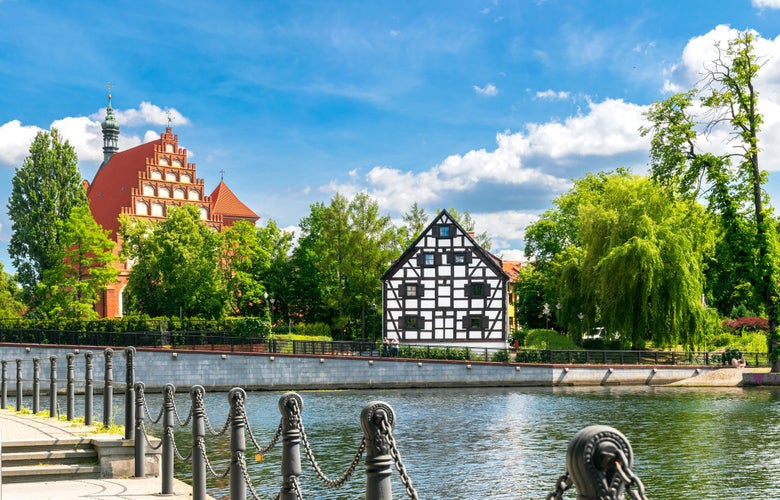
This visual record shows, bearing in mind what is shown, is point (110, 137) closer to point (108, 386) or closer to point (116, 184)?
point (116, 184)

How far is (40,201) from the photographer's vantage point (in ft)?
199

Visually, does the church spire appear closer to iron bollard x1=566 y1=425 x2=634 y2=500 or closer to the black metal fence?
the black metal fence

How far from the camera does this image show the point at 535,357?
44.2m

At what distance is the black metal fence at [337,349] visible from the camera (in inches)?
1652

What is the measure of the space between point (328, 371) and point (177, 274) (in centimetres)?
1836

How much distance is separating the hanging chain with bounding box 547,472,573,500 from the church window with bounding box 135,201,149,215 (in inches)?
2725

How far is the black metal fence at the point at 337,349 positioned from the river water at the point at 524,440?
245 inches

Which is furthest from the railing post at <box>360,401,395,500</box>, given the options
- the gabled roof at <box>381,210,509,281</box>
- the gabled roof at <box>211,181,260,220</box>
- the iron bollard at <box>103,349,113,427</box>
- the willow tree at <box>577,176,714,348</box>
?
the gabled roof at <box>211,181,260,220</box>

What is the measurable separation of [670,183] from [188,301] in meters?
32.2

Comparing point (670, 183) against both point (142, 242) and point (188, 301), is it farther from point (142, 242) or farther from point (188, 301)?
point (142, 242)

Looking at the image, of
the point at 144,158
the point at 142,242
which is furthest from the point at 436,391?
the point at 144,158

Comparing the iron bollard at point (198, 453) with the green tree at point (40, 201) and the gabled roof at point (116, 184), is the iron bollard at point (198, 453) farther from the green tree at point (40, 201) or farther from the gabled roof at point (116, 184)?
the gabled roof at point (116, 184)

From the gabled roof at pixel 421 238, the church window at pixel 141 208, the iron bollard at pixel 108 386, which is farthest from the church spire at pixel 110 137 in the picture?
the iron bollard at pixel 108 386

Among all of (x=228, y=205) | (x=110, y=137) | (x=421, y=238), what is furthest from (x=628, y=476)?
(x=110, y=137)
